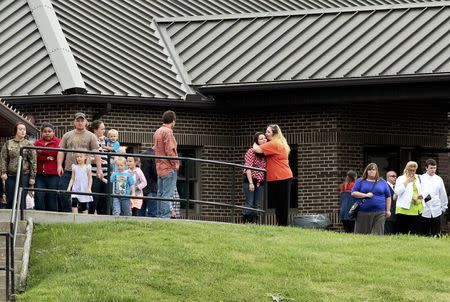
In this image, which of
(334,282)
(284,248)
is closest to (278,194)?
(284,248)

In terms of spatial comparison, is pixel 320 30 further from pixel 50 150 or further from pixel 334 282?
pixel 334 282

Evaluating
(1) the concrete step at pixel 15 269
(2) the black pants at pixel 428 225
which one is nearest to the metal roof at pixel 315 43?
(2) the black pants at pixel 428 225

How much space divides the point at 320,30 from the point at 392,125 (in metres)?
2.64

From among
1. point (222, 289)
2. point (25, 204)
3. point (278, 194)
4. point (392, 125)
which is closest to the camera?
point (222, 289)

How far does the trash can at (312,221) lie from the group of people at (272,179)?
17.6 feet

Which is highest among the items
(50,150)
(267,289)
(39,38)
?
(39,38)

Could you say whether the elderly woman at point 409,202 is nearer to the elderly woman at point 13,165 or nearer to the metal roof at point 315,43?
the metal roof at point 315,43

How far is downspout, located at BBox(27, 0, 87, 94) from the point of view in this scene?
Result: 107 feet

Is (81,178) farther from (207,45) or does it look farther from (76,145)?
(207,45)

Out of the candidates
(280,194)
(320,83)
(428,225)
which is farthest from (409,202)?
(320,83)

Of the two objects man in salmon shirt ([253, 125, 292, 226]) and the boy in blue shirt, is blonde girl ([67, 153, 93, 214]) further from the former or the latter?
man in salmon shirt ([253, 125, 292, 226])

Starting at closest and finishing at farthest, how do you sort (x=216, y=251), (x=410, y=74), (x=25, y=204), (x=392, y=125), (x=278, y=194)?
(x=216, y=251)
(x=25, y=204)
(x=278, y=194)
(x=410, y=74)
(x=392, y=125)

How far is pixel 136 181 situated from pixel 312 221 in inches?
302

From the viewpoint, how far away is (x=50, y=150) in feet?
81.2
